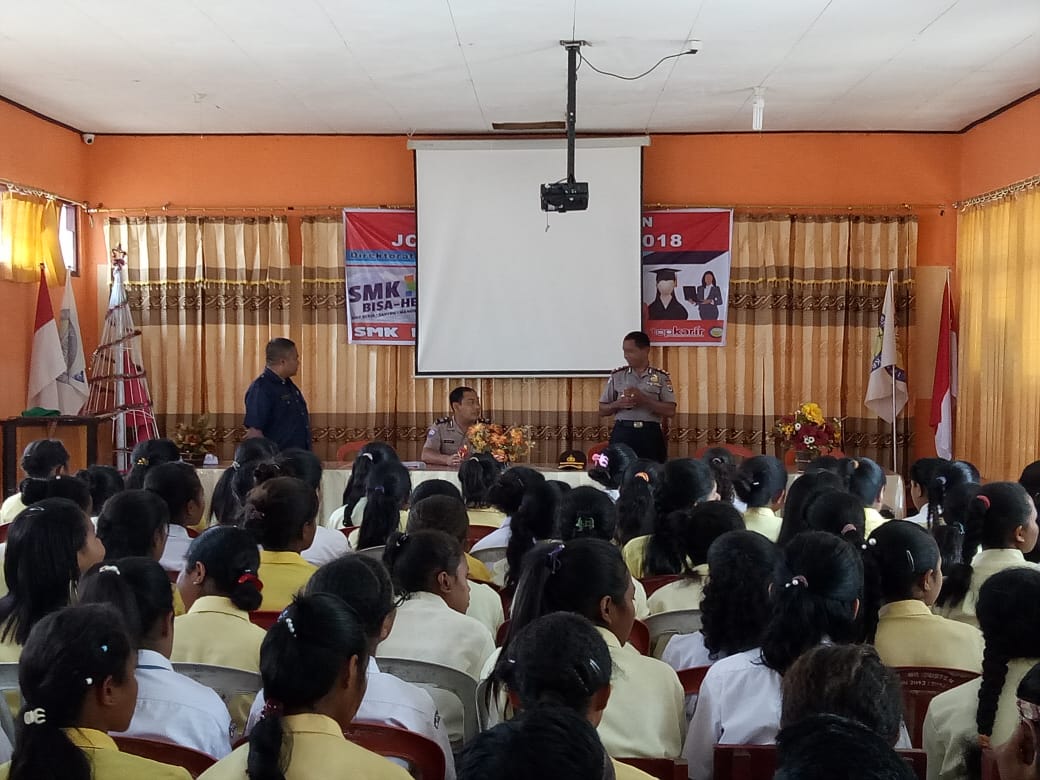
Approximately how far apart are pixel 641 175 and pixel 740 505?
4.32 m

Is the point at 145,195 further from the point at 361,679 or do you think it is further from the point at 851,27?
the point at 361,679

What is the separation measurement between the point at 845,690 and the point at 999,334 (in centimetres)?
694

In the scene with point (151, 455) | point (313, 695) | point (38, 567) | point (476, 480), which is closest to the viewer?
point (313, 695)

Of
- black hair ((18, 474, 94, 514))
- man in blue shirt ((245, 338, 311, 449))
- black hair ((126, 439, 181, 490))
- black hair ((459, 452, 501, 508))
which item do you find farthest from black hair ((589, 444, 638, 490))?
black hair ((18, 474, 94, 514))

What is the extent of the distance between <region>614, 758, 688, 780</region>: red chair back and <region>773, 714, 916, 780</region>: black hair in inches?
28.3

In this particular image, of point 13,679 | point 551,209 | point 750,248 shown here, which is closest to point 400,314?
point 551,209

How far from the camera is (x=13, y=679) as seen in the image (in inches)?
95.0

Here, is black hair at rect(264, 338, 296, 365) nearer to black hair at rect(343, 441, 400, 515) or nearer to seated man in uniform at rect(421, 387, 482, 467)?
seated man in uniform at rect(421, 387, 482, 467)

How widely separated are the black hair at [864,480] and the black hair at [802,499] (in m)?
0.71

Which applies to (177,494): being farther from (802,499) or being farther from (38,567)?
(802,499)

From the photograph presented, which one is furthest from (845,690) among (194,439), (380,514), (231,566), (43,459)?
(194,439)

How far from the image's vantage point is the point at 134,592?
2.42m

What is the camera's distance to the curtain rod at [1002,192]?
7.44 m

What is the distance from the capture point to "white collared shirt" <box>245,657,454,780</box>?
2262 mm
